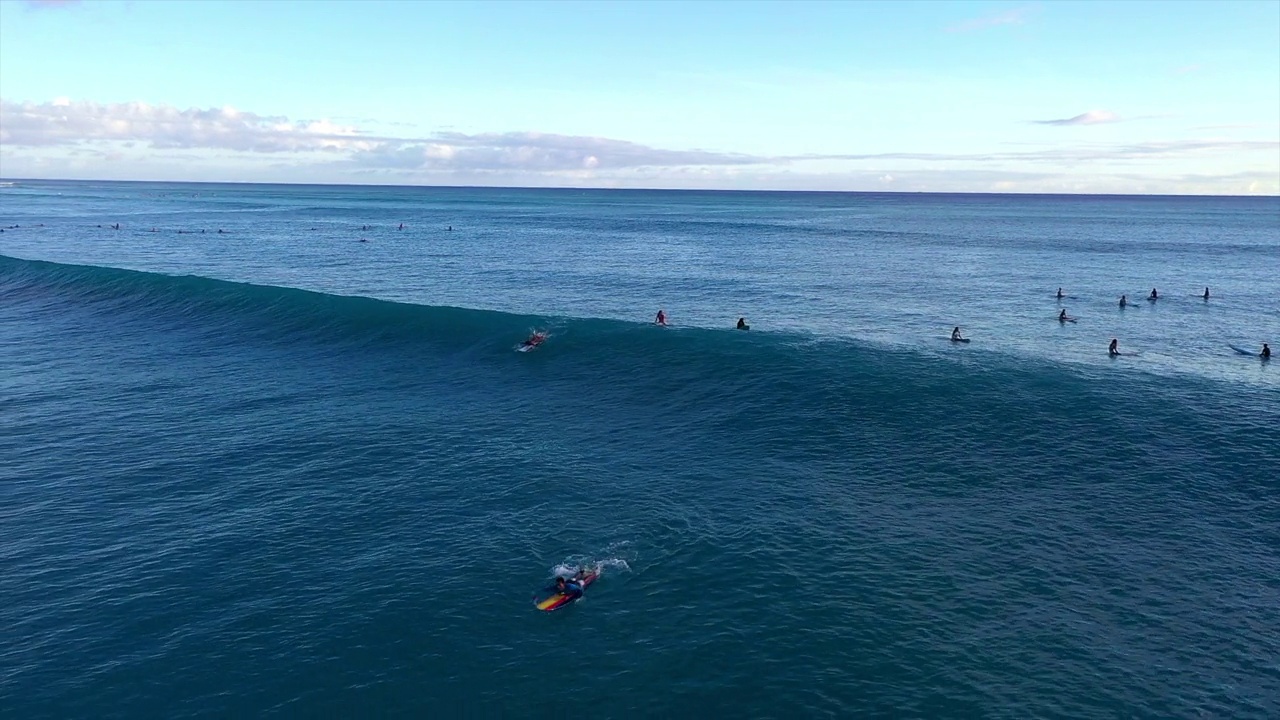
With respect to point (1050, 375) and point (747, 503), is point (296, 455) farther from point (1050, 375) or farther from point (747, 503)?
point (1050, 375)

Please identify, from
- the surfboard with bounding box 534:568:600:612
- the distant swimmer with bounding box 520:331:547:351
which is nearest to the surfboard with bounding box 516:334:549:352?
the distant swimmer with bounding box 520:331:547:351

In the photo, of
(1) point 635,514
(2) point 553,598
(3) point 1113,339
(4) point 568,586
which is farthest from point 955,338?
(2) point 553,598

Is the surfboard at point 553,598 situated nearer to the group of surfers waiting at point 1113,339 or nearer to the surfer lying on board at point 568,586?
the surfer lying on board at point 568,586

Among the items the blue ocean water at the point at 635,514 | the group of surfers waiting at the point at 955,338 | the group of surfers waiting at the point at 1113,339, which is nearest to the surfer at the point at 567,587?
the blue ocean water at the point at 635,514

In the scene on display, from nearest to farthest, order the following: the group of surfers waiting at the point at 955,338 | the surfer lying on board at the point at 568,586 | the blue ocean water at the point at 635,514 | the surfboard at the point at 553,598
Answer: the blue ocean water at the point at 635,514 < the surfboard at the point at 553,598 < the surfer lying on board at the point at 568,586 < the group of surfers waiting at the point at 955,338

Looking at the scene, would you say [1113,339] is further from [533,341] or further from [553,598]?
[553,598]
